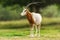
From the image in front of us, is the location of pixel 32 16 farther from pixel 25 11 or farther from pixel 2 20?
pixel 2 20

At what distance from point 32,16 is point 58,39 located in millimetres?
3024

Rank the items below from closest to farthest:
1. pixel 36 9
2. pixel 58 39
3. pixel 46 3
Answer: pixel 58 39, pixel 46 3, pixel 36 9

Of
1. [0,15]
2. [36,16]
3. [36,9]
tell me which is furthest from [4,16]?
[36,16]

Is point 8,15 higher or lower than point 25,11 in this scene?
lower

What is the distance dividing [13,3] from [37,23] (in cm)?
1628

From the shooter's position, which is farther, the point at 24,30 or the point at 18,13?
the point at 18,13

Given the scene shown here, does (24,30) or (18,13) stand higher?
(18,13)

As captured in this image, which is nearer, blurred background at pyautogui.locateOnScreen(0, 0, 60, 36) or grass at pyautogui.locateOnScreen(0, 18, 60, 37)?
grass at pyautogui.locateOnScreen(0, 18, 60, 37)

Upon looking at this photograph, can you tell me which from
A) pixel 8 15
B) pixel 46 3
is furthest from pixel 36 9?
pixel 8 15

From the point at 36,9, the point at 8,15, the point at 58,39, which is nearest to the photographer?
the point at 58,39

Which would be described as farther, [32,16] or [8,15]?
[8,15]

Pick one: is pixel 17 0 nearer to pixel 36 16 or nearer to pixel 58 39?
pixel 36 16

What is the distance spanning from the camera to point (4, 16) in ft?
179

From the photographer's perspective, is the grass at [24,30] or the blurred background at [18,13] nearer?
the grass at [24,30]
